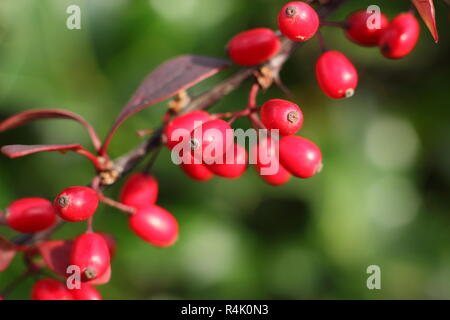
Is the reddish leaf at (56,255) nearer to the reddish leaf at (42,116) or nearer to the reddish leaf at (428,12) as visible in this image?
the reddish leaf at (42,116)

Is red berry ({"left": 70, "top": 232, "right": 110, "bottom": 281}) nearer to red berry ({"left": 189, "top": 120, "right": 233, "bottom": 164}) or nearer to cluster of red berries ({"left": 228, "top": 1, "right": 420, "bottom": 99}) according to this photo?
red berry ({"left": 189, "top": 120, "right": 233, "bottom": 164})

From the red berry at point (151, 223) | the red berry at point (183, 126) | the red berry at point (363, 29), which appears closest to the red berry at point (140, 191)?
the red berry at point (151, 223)

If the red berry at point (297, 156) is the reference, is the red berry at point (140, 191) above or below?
above

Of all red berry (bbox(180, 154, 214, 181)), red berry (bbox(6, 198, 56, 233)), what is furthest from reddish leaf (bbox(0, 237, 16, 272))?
red berry (bbox(180, 154, 214, 181))

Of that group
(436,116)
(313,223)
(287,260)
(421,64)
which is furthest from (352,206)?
(421,64)

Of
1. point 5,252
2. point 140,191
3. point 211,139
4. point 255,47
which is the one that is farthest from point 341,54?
point 5,252

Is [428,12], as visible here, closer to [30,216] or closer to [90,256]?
[90,256]
